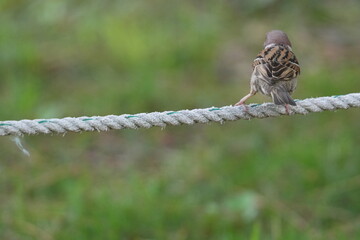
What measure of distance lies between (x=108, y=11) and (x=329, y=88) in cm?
269

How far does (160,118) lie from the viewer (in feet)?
11.0

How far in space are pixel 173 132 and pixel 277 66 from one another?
2.84 metres

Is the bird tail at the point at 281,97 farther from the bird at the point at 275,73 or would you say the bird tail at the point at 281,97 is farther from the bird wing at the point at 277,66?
the bird wing at the point at 277,66

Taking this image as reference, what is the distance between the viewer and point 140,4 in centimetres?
821

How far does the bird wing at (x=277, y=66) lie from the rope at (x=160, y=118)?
0.30 meters

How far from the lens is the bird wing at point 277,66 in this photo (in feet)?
12.9

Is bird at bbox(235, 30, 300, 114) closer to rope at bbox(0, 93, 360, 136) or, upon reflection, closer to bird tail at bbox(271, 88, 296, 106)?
bird tail at bbox(271, 88, 296, 106)

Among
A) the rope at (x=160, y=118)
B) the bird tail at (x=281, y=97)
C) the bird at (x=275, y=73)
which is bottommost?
the rope at (x=160, y=118)

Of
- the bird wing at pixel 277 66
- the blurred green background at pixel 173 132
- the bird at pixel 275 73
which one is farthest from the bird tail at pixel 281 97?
the blurred green background at pixel 173 132

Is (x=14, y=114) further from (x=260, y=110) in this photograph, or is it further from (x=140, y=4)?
(x=260, y=110)

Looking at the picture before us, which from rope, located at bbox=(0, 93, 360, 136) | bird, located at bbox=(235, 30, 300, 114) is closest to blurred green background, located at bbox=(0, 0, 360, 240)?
bird, located at bbox=(235, 30, 300, 114)

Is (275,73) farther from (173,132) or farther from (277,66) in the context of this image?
(173,132)

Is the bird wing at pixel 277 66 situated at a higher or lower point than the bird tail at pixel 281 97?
higher

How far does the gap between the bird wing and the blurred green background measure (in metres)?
1.08
